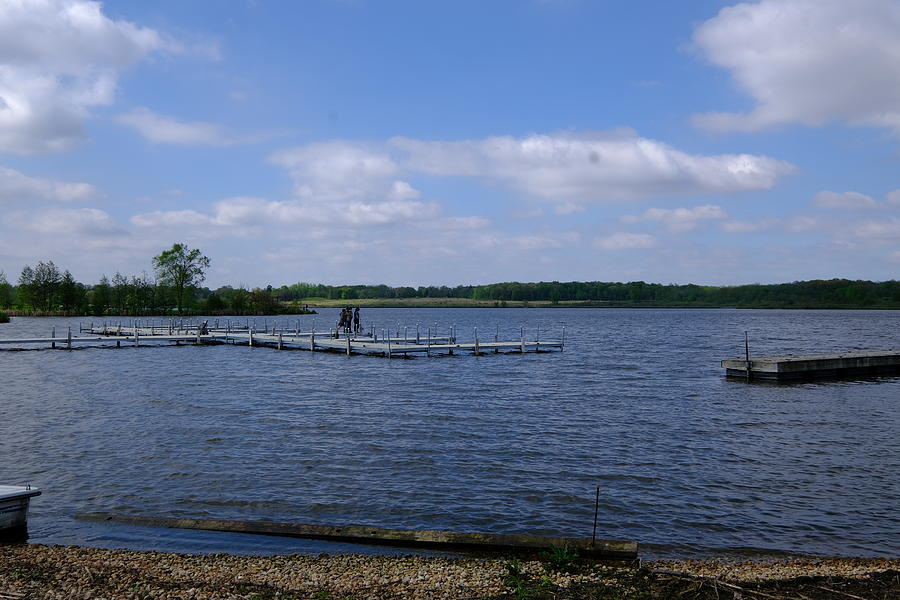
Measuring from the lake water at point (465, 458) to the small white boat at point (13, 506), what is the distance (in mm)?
484

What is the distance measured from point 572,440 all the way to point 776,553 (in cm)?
869

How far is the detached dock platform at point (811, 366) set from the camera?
35688 mm

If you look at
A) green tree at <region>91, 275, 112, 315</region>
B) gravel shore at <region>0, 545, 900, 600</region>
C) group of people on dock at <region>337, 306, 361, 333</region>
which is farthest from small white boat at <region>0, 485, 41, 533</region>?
green tree at <region>91, 275, 112, 315</region>

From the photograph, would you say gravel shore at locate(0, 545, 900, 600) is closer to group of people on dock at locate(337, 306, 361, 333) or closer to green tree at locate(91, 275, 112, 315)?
group of people on dock at locate(337, 306, 361, 333)

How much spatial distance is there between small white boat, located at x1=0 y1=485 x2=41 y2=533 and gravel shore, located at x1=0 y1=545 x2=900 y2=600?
0.85 m

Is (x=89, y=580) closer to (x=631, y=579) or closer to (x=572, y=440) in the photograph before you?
(x=631, y=579)

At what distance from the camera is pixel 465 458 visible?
16703 mm

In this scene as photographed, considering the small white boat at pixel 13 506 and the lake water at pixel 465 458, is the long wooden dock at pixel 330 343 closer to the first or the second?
the lake water at pixel 465 458

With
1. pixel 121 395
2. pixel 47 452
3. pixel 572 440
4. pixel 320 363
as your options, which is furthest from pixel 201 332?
pixel 572 440

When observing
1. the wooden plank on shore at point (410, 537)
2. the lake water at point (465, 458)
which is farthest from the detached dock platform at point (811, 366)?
the wooden plank on shore at point (410, 537)

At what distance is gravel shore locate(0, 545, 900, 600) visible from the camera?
25.8 feet

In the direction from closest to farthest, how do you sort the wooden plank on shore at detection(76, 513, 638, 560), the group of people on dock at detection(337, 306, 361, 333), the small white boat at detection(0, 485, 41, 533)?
the wooden plank on shore at detection(76, 513, 638, 560)
the small white boat at detection(0, 485, 41, 533)
the group of people on dock at detection(337, 306, 361, 333)

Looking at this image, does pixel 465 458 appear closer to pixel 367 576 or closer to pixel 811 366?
pixel 367 576

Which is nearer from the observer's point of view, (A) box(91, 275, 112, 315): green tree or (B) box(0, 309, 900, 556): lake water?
(B) box(0, 309, 900, 556): lake water
